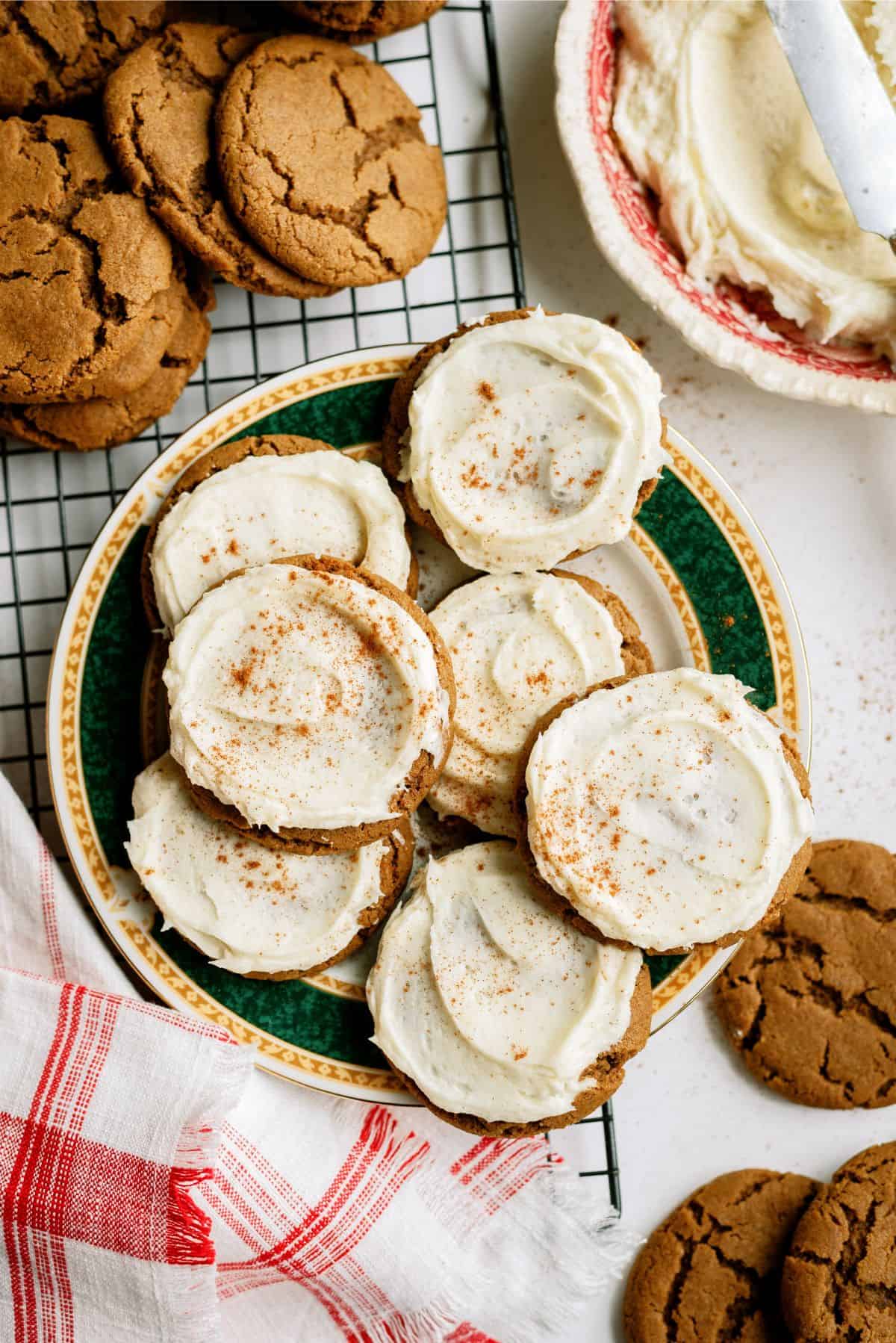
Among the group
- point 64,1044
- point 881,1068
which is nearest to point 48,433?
point 64,1044

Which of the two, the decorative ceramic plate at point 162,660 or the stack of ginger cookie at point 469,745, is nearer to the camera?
the stack of ginger cookie at point 469,745

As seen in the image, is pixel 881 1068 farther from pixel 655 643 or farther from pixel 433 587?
pixel 433 587

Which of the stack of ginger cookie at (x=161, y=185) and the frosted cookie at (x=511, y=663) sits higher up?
the stack of ginger cookie at (x=161, y=185)

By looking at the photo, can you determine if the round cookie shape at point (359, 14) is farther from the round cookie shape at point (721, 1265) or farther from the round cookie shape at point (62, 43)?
the round cookie shape at point (721, 1265)

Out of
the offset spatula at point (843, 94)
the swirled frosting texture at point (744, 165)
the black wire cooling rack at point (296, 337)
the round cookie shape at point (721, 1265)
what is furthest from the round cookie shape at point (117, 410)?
the round cookie shape at point (721, 1265)

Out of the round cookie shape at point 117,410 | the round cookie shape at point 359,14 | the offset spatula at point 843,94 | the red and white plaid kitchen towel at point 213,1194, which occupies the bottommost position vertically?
the red and white plaid kitchen towel at point 213,1194

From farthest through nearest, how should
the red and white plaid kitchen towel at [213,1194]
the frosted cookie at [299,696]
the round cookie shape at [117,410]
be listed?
the round cookie shape at [117,410] < the red and white plaid kitchen towel at [213,1194] < the frosted cookie at [299,696]

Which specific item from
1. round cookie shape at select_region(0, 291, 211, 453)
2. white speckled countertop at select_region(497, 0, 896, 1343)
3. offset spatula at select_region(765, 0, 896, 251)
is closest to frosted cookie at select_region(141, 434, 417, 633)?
round cookie shape at select_region(0, 291, 211, 453)
